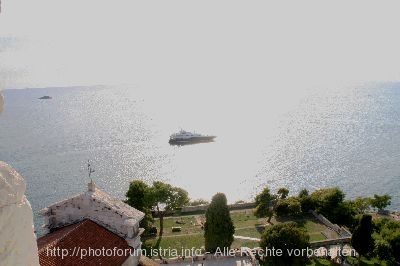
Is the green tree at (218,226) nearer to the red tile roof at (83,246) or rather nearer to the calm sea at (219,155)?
the red tile roof at (83,246)

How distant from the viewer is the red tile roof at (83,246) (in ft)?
70.5

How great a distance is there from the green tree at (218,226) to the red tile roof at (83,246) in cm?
1631

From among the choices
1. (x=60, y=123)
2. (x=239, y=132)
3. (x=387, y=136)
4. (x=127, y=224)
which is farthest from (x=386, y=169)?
(x=60, y=123)

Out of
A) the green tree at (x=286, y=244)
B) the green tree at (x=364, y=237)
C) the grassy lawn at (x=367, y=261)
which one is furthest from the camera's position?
the grassy lawn at (x=367, y=261)

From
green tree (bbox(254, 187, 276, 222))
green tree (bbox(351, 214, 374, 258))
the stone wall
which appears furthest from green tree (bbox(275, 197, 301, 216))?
green tree (bbox(351, 214, 374, 258))

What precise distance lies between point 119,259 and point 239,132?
128 m

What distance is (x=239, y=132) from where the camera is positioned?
150500 millimetres

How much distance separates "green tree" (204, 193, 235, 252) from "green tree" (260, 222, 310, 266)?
4.95 meters

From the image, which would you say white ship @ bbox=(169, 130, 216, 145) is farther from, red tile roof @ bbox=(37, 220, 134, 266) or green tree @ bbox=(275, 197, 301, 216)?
red tile roof @ bbox=(37, 220, 134, 266)

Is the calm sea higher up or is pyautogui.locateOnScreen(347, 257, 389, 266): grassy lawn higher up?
the calm sea

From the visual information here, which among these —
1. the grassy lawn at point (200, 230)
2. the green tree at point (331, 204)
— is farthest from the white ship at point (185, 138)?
the green tree at point (331, 204)

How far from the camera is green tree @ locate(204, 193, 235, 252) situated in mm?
40469

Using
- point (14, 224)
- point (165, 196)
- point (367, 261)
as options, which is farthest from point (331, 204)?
point (14, 224)

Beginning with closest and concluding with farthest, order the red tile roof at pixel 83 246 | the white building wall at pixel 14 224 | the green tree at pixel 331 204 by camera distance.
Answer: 1. the white building wall at pixel 14 224
2. the red tile roof at pixel 83 246
3. the green tree at pixel 331 204
